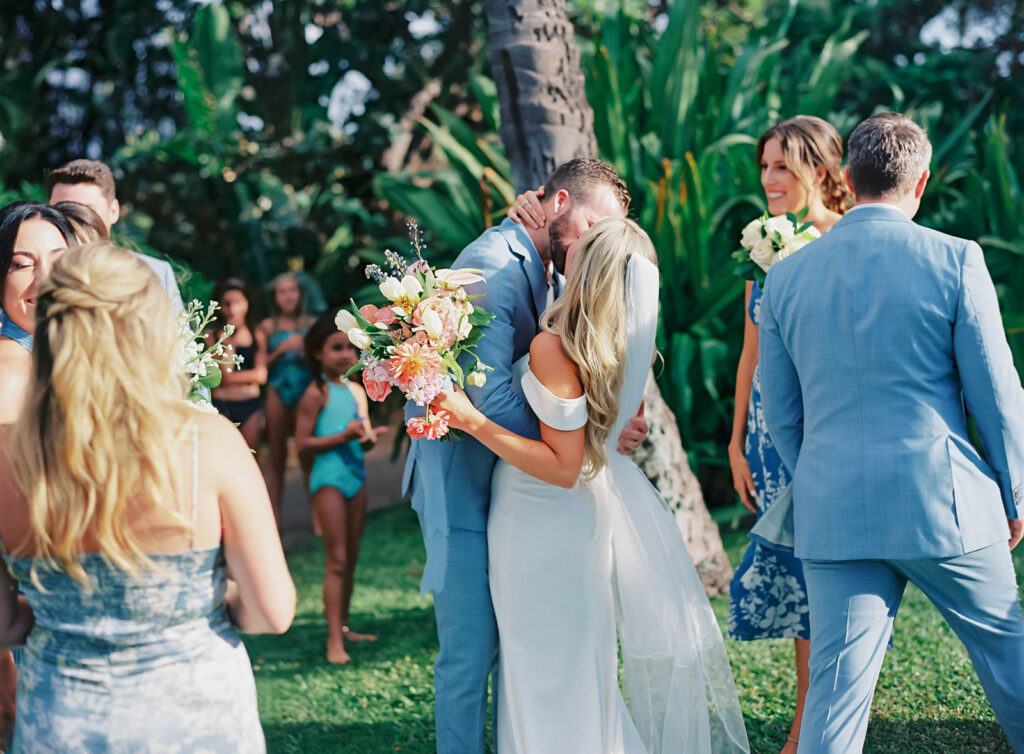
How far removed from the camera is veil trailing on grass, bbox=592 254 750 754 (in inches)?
114

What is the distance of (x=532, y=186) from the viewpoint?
496 centimetres

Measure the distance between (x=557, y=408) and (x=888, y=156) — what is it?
1.08 m

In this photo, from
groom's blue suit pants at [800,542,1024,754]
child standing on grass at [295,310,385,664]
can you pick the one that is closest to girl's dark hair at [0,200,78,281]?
child standing on grass at [295,310,385,664]

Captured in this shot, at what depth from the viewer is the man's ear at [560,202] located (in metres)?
3.05

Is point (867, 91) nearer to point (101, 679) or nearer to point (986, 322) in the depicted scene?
point (986, 322)

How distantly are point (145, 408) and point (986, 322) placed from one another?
6.26 feet

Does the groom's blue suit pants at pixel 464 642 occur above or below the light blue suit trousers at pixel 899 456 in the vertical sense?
below

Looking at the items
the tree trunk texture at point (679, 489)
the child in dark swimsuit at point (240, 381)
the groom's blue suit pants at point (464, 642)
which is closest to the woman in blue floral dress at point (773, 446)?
the groom's blue suit pants at point (464, 642)

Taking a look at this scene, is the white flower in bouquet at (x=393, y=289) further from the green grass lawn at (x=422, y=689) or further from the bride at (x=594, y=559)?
the green grass lawn at (x=422, y=689)

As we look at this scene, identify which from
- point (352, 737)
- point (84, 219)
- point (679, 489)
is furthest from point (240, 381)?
point (84, 219)

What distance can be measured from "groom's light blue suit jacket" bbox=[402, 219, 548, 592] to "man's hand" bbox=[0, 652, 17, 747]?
5.07ft

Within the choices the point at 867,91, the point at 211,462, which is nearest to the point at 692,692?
the point at 211,462

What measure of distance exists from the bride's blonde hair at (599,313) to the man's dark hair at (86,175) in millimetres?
2423

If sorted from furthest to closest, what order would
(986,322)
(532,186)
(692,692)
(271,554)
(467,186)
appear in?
(467,186), (532,186), (692,692), (986,322), (271,554)
